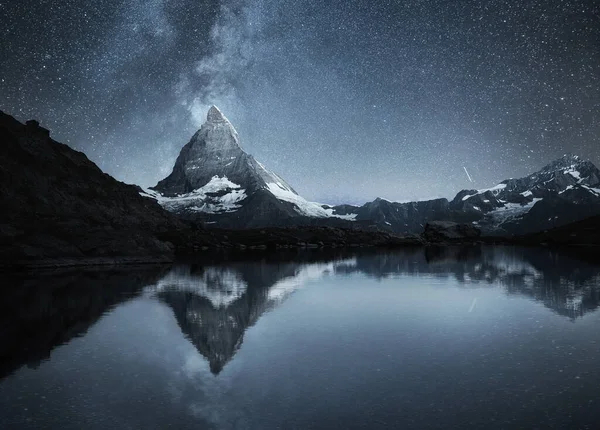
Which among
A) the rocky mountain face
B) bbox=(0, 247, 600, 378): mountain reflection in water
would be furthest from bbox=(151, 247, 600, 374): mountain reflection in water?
the rocky mountain face

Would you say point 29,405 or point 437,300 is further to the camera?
point 437,300

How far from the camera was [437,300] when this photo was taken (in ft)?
123

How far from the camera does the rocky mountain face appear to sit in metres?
67.4

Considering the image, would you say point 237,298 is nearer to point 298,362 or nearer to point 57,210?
point 298,362

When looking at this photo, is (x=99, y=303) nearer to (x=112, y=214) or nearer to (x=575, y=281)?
(x=575, y=281)

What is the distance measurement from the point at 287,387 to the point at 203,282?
3858cm

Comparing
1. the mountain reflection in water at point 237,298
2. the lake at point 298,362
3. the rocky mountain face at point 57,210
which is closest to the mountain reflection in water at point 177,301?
the mountain reflection in water at point 237,298

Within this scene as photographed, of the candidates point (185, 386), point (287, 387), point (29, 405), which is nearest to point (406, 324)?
point (287, 387)

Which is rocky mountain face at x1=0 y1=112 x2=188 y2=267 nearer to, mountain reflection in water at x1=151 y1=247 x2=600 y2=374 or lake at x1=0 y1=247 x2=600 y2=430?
mountain reflection in water at x1=151 y1=247 x2=600 y2=374

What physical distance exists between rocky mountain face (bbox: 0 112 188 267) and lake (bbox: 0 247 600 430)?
1257 inches

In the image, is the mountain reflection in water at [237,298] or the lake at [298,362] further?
the mountain reflection in water at [237,298]

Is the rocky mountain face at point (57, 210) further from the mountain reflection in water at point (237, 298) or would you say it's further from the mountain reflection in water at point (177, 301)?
the mountain reflection in water at point (237, 298)

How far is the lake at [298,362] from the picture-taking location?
44.0 feet

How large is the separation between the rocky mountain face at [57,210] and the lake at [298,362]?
31.9m
